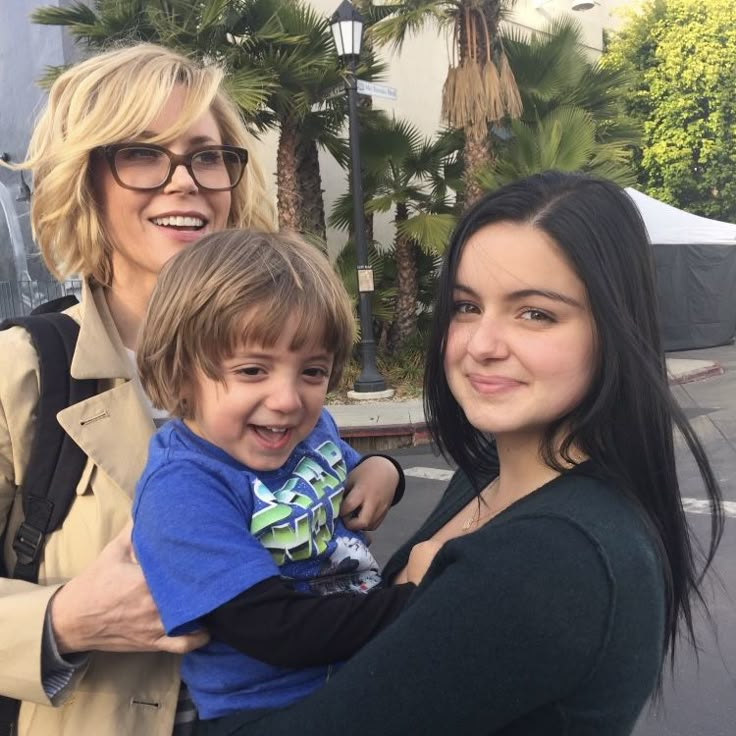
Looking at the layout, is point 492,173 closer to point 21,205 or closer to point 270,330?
point 21,205

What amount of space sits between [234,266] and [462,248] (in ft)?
1.36

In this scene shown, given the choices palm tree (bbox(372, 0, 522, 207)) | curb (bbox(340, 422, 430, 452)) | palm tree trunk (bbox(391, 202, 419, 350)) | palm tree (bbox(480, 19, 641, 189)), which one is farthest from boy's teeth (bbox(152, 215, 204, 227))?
palm tree trunk (bbox(391, 202, 419, 350))

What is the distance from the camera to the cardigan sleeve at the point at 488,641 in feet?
3.07

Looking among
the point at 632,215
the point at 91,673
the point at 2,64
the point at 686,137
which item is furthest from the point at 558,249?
the point at 686,137

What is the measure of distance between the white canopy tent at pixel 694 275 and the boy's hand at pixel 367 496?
1577 centimetres

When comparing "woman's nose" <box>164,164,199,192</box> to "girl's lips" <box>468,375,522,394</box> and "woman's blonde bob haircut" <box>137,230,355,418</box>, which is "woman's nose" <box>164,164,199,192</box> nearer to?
"woman's blonde bob haircut" <box>137,230,355,418</box>

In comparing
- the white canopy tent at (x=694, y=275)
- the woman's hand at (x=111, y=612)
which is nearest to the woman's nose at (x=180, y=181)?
the woman's hand at (x=111, y=612)

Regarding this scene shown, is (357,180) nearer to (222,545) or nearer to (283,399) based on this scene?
(283,399)

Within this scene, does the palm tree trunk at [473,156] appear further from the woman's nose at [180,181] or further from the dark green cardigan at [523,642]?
the dark green cardigan at [523,642]

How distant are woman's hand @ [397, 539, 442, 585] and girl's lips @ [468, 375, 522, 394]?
300mm

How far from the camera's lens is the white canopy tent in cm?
1650

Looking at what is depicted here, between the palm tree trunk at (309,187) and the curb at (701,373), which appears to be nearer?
the palm tree trunk at (309,187)

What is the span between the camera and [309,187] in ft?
41.2

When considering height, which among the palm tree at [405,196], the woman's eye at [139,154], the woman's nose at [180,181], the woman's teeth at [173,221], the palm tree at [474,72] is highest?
the palm tree at [474,72]
